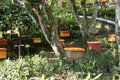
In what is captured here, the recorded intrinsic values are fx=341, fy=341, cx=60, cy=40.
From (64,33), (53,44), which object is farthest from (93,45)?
(64,33)

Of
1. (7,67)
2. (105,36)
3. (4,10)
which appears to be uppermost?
(4,10)

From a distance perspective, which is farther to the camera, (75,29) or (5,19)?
(75,29)

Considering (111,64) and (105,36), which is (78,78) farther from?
(105,36)

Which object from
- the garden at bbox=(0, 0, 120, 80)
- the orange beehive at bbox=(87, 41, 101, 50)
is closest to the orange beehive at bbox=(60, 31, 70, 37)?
the garden at bbox=(0, 0, 120, 80)

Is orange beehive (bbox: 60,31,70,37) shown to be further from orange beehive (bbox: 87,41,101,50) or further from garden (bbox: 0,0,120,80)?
orange beehive (bbox: 87,41,101,50)

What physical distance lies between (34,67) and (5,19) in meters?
3.03

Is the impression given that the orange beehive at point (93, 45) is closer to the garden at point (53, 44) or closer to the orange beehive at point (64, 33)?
the garden at point (53, 44)

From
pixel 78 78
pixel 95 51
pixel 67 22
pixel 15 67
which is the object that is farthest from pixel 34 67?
pixel 67 22

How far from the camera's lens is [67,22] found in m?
11.8

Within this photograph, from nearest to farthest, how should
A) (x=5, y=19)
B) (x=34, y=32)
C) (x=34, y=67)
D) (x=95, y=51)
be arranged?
1. (x=34, y=67)
2. (x=95, y=51)
3. (x=5, y=19)
4. (x=34, y=32)

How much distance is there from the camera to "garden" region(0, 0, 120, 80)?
22.8 feet

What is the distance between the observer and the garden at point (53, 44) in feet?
22.8

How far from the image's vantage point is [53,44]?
25.9ft

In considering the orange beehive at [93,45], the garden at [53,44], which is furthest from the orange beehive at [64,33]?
the orange beehive at [93,45]
